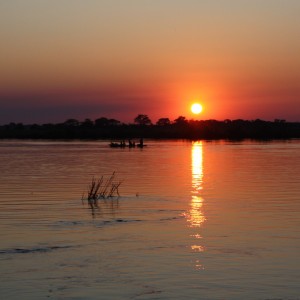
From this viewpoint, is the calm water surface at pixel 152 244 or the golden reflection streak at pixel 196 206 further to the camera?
the golden reflection streak at pixel 196 206

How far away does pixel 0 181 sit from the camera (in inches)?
1401

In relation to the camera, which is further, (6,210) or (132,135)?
(132,135)

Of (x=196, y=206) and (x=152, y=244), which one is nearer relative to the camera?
(x=152, y=244)

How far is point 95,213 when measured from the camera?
22.8m

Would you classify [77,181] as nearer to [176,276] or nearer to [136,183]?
[136,183]

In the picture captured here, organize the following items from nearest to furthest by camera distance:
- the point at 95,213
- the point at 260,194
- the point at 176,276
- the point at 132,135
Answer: the point at 176,276, the point at 95,213, the point at 260,194, the point at 132,135

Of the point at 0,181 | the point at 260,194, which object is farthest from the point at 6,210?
the point at 0,181

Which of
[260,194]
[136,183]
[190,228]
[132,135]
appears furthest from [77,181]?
[132,135]

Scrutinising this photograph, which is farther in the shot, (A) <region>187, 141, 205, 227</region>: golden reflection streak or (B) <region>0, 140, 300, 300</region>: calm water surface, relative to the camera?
(A) <region>187, 141, 205, 227</region>: golden reflection streak

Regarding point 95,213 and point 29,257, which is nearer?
point 29,257

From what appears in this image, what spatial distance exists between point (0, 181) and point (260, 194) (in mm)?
13498

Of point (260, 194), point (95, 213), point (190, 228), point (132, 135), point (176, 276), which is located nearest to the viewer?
point (176, 276)

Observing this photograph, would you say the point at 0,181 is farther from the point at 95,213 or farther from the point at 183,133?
the point at 183,133

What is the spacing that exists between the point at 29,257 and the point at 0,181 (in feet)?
68.5
